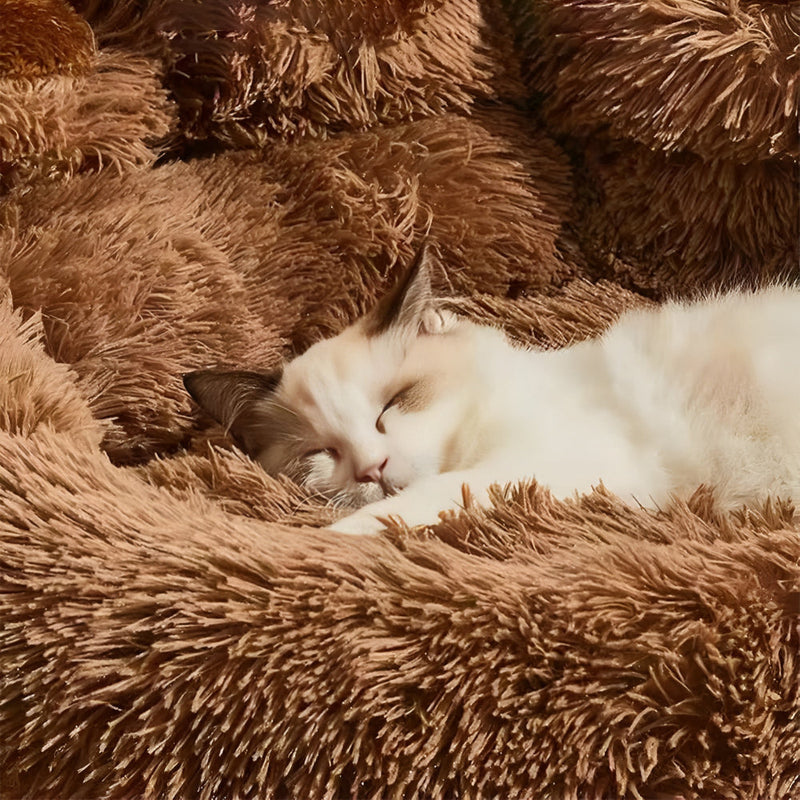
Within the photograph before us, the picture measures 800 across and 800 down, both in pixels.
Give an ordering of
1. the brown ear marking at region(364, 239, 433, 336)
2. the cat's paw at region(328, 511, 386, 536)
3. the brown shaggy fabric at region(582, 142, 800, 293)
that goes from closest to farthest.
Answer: the cat's paw at region(328, 511, 386, 536)
the brown ear marking at region(364, 239, 433, 336)
the brown shaggy fabric at region(582, 142, 800, 293)

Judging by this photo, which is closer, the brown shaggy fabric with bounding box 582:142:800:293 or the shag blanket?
the shag blanket

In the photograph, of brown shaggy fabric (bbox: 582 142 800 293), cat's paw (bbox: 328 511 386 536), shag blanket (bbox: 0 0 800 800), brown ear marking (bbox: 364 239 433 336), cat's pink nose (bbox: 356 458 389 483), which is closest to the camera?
shag blanket (bbox: 0 0 800 800)

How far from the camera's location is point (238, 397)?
1139 mm

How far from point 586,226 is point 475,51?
0.37 metres

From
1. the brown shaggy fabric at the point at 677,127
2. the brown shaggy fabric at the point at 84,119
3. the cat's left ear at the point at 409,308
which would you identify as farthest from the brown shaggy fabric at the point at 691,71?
the brown shaggy fabric at the point at 84,119

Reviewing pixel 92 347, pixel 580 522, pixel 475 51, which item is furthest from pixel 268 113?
pixel 580 522

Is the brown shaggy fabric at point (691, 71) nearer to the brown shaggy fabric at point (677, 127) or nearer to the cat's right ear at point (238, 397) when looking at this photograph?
the brown shaggy fabric at point (677, 127)

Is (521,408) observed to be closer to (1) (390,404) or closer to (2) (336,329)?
(1) (390,404)

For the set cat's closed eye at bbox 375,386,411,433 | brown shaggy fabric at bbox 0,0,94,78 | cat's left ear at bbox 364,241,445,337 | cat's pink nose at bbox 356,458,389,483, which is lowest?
cat's pink nose at bbox 356,458,389,483

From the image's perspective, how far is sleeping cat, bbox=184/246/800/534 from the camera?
3.24 feet

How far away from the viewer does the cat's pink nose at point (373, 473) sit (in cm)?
107

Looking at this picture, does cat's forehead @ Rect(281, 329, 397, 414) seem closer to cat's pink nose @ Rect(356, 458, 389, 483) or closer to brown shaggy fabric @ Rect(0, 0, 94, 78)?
cat's pink nose @ Rect(356, 458, 389, 483)

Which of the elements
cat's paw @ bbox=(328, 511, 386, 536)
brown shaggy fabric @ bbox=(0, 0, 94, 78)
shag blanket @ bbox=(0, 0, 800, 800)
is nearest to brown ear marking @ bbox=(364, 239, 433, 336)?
shag blanket @ bbox=(0, 0, 800, 800)

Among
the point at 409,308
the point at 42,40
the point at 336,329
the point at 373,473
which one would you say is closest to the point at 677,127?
the point at 409,308
